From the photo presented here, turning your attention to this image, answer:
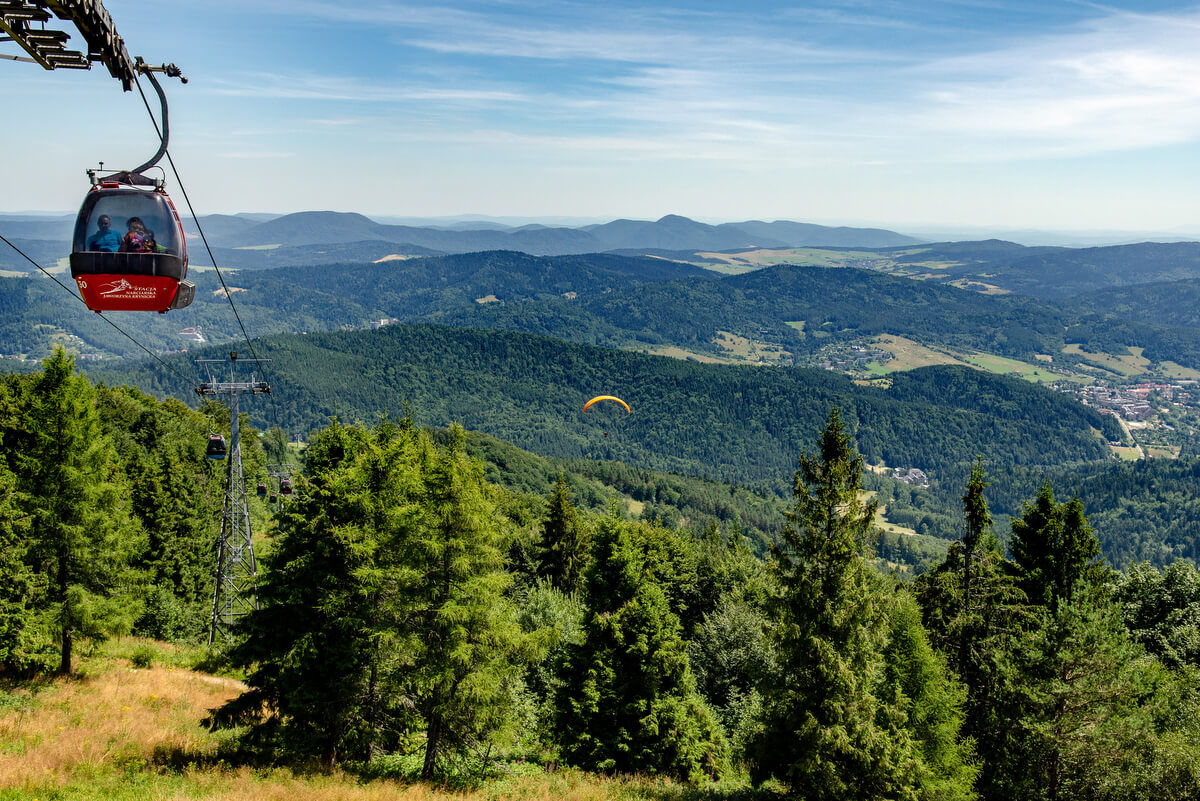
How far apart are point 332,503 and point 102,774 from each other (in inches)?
326

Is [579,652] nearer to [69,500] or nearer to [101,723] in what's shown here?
[101,723]

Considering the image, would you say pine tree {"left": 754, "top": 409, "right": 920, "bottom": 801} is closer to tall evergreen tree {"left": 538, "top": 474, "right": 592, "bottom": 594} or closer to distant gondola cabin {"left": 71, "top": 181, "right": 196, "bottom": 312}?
distant gondola cabin {"left": 71, "top": 181, "right": 196, "bottom": 312}

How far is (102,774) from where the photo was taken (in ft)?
58.9

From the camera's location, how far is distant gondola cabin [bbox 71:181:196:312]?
1298 centimetres

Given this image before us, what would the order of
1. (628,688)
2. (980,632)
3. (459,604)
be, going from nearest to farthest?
1. (459,604)
2. (628,688)
3. (980,632)

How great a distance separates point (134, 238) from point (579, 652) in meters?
21.4

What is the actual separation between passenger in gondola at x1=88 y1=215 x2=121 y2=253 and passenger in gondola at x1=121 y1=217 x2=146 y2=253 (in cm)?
12

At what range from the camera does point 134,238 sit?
13273 millimetres

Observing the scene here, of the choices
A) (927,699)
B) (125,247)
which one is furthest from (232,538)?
(927,699)

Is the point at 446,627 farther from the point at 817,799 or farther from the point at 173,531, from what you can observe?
the point at 173,531

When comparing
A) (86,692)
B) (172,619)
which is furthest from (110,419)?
(86,692)

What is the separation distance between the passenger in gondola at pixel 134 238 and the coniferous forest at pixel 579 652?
8777mm

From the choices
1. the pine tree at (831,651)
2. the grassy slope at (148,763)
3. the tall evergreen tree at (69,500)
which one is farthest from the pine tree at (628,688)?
the tall evergreen tree at (69,500)

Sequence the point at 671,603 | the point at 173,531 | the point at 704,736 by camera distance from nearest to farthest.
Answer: the point at 704,736 < the point at 173,531 < the point at 671,603
